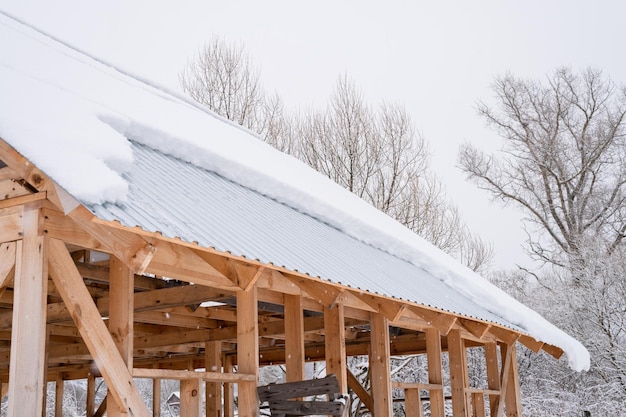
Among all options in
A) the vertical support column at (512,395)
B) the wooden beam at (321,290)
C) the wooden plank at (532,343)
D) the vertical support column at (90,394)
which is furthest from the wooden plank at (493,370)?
the vertical support column at (90,394)

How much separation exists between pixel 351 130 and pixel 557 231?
7399 mm

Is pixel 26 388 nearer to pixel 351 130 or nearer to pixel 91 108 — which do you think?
pixel 91 108

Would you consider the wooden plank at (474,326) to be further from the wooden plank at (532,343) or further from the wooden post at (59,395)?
the wooden post at (59,395)

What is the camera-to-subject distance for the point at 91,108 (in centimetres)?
564

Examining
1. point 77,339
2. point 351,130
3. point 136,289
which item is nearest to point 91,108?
point 136,289

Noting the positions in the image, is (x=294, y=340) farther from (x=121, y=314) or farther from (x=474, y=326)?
(x=474, y=326)

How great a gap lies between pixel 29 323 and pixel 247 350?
222cm

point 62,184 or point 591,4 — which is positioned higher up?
point 591,4

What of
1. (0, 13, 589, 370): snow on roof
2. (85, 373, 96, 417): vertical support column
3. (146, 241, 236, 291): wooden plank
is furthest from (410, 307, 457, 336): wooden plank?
(85, 373, 96, 417): vertical support column

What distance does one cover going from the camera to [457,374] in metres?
10.1

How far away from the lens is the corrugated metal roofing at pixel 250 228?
13.7ft

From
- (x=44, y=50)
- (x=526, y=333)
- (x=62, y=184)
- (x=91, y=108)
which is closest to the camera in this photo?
(x=62, y=184)

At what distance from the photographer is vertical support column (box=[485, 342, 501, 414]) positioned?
11.6 m

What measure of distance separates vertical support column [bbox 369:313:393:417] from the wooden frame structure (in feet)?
0.04
